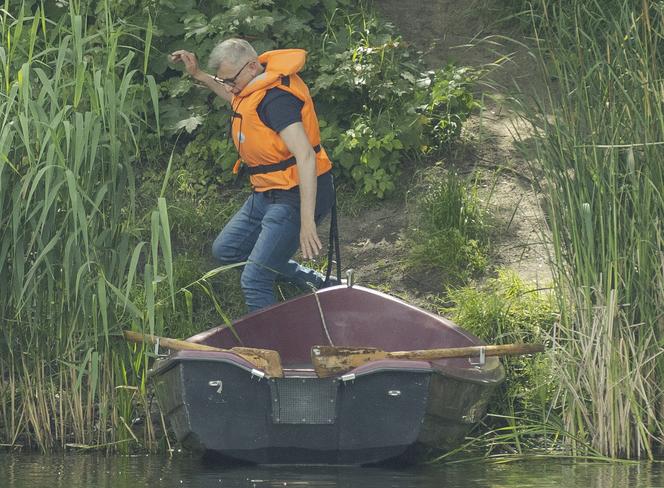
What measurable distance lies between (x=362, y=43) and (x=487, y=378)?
3.15 meters

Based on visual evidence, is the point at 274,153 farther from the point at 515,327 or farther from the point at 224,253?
the point at 515,327

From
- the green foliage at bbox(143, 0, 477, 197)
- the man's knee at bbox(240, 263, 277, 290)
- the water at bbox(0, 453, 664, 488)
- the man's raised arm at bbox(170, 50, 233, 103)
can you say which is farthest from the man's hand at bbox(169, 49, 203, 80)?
the water at bbox(0, 453, 664, 488)

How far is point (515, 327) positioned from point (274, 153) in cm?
138

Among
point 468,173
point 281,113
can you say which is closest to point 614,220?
point 281,113

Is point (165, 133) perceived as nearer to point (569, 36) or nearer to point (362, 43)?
point (362, 43)

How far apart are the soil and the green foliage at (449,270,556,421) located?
0.16 metres

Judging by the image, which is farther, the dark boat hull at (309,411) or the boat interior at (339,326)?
the boat interior at (339,326)

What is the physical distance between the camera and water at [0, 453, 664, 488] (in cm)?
529

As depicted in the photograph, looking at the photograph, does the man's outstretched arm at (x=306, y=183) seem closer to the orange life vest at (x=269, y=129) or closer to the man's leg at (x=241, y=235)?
the orange life vest at (x=269, y=129)

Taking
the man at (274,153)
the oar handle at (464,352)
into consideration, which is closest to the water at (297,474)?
the oar handle at (464,352)

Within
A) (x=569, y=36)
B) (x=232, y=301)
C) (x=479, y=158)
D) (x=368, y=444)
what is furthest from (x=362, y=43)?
(x=368, y=444)

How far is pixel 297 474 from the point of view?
554 centimetres

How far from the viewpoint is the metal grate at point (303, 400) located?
18.1ft

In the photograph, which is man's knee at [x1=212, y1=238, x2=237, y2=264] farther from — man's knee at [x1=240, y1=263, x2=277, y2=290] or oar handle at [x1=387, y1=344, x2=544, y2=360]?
oar handle at [x1=387, y1=344, x2=544, y2=360]
